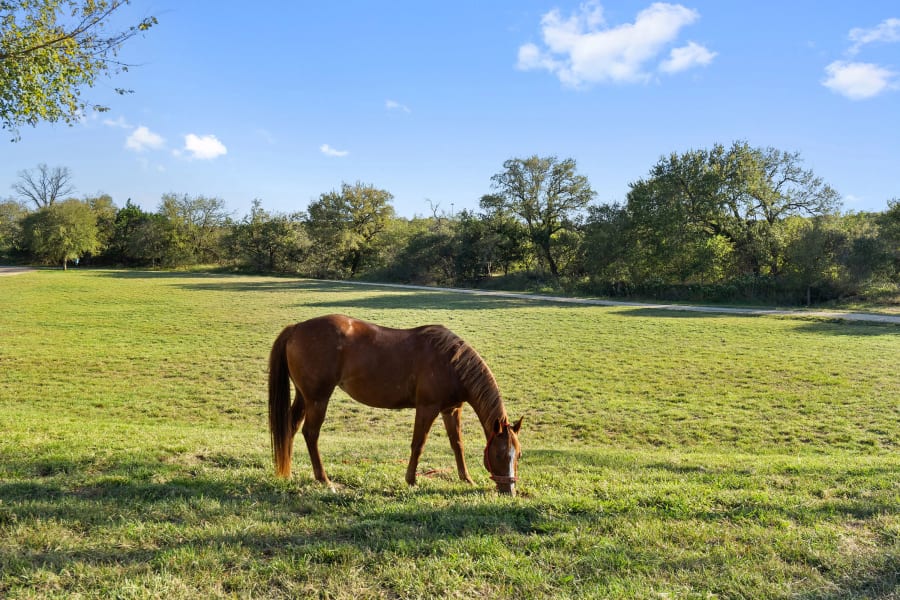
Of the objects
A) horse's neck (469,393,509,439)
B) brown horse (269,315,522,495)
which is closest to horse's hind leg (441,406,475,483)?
brown horse (269,315,522,495)

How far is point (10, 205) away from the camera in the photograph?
69812mm

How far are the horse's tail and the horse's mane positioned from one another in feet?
4.65

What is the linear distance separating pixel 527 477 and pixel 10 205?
91.5 meters

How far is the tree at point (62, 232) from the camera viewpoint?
5275cm

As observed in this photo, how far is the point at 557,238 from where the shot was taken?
41.2m

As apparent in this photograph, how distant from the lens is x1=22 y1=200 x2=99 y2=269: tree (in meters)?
52.8

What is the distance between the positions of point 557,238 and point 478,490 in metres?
38.3

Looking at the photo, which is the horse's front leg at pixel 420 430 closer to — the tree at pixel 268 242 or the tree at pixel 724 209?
the tree at pixel 724 209

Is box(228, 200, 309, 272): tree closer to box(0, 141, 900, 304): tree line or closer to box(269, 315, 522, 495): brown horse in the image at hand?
box(0, 141, 900, 304): tree line

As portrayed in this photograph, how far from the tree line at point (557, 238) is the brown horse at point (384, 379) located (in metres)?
27.9

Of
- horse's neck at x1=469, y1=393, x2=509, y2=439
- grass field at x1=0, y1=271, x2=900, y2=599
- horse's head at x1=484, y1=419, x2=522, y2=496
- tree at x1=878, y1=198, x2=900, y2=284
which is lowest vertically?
grass field at x1=0, y1=271, x2=900, y2=599

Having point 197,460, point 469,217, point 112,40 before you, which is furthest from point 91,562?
point 469,217

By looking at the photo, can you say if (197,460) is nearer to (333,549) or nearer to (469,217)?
(333,549)

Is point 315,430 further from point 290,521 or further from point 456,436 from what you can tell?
point 456,436
